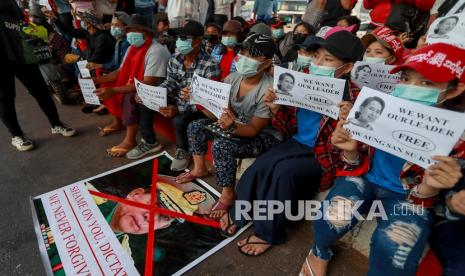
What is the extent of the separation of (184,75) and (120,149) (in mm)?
1038

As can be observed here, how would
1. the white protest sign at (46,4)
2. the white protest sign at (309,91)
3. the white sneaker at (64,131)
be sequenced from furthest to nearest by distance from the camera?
1. the white protest sign at (46,4)
2. the white sneaker at (64,131)
3. the white protest sign at (309,91)

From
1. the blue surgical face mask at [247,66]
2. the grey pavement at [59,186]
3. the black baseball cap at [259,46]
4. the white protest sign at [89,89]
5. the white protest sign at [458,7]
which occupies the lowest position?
the grey pavement at [59,186]

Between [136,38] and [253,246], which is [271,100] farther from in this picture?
[136,38]

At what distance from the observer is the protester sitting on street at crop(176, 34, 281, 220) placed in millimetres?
1794

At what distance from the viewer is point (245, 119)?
6.39 ft

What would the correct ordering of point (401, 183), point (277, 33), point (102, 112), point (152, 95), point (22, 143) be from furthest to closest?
point (277, 33), point (102, 112), point (22, 143), point (152, 95), point (401, 183)

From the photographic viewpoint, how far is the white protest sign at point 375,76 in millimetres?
1656

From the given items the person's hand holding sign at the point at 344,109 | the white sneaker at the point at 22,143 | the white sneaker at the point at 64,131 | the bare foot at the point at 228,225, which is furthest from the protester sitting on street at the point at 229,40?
the white sneaker at the point at 22,143

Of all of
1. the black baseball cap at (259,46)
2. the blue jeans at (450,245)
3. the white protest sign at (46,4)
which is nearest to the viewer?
the blue jeans at (450,245)

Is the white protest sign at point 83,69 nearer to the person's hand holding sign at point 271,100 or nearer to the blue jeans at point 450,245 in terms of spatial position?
the person's hand holding sign at point 271,100

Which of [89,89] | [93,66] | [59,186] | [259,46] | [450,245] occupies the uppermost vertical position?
[259,46]

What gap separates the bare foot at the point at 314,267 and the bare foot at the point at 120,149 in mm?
2036

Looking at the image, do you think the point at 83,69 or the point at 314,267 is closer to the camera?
the point at 314,267

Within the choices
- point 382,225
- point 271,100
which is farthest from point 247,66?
point 382,225
